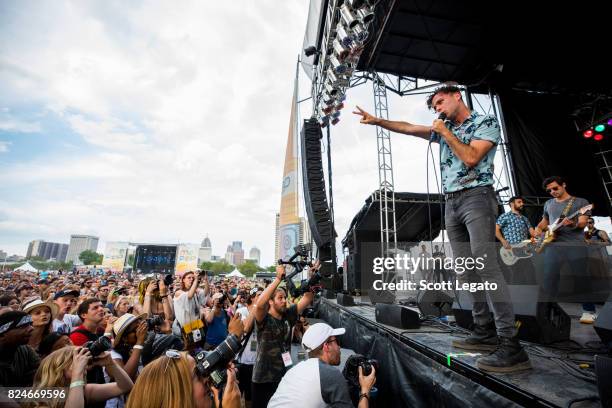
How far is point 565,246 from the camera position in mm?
3199

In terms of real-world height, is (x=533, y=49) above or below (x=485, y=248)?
above

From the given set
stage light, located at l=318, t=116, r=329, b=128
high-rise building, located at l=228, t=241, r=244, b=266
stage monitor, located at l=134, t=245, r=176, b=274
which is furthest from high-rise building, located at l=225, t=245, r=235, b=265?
stage light, located at l=318, t=116, r=329, b=128

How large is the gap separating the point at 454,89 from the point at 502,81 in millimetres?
8085

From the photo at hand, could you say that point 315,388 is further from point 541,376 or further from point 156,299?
point 156,299

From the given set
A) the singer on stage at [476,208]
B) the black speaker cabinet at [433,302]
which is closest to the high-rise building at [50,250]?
the black speaker cabinet at [433,302]

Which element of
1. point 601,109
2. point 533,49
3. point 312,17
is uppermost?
point 312,17

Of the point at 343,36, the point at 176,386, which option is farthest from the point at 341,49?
the point at 176,386

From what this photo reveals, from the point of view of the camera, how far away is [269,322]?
10.5ft

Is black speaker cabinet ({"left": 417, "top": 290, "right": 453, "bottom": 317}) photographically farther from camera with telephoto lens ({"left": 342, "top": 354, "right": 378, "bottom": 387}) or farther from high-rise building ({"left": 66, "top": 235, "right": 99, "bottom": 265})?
high-rise building ({"left": 66, "top": 235, "right": 99, "bottom": 265})

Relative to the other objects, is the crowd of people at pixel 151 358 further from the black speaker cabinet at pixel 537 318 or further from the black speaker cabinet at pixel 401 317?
the black speaker cabinet at pixel 537 318

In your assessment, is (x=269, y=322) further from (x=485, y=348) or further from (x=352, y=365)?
(x=485, y=348)

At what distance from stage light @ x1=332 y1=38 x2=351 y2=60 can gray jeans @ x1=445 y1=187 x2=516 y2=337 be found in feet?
18.6

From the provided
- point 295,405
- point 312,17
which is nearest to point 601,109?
point 312,17

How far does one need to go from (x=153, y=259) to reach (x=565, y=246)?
35.3m
